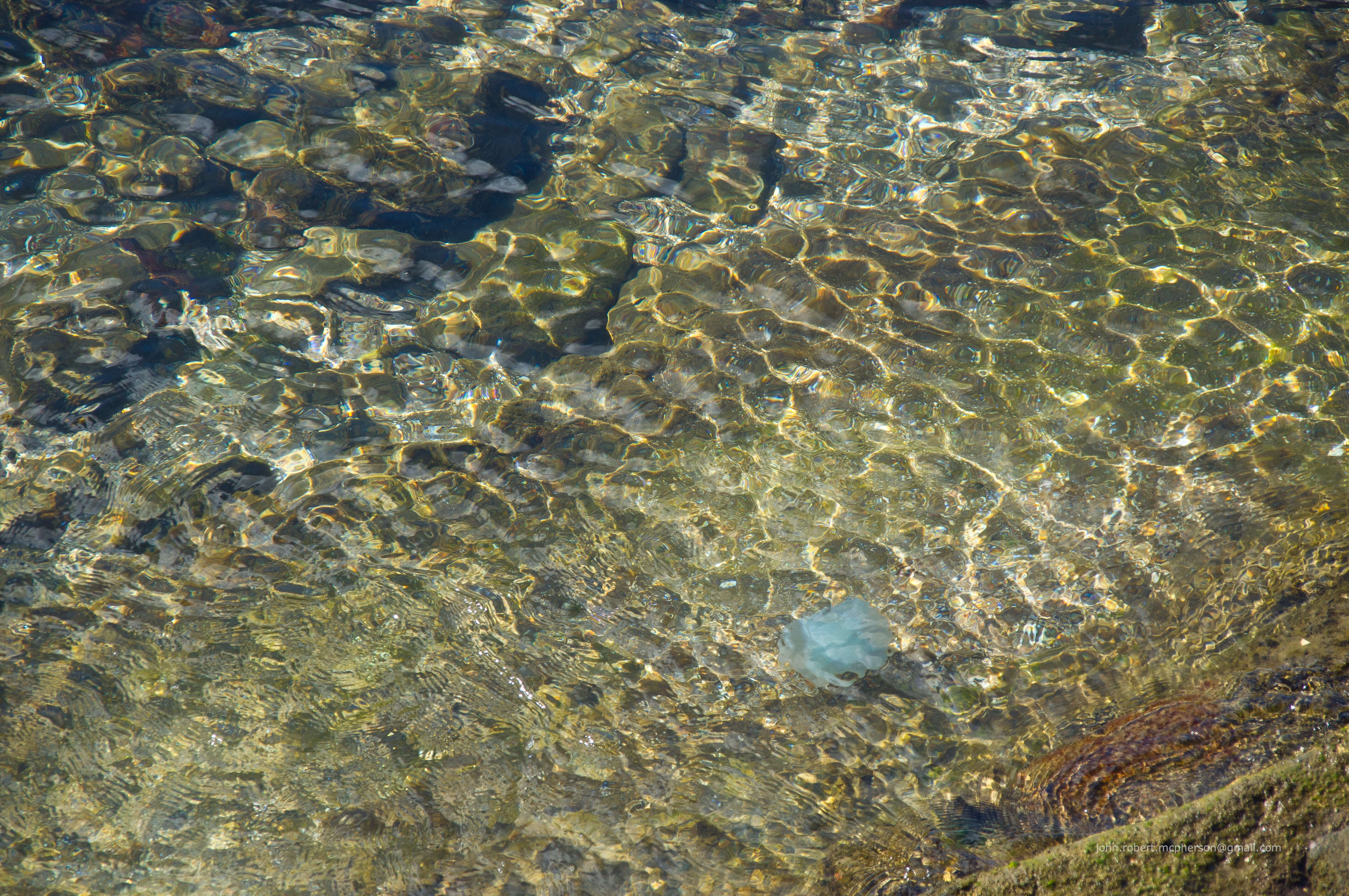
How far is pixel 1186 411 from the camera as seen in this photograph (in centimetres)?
396

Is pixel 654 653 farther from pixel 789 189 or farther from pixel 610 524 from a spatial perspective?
pixel 789 189

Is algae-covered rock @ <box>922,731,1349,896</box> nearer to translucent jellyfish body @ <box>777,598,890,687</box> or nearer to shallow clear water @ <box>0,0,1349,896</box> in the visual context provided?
shallow clear water @ <box>0,0,1349,896</box>

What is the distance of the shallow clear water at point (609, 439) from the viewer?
3438mm

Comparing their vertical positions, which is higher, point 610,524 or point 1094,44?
point 1094,44

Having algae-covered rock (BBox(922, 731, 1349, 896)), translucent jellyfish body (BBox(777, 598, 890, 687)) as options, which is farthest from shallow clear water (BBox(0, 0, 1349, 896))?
algae-covered rock (BBox(922, 731, 1349, 896))

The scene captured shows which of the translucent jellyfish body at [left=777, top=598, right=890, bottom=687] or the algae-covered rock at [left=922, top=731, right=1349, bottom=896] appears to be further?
the translucent jellyfish body at [left=777, top=598, right=890, bottom=687]

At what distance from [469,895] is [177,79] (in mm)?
6026

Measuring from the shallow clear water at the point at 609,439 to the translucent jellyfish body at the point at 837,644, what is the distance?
67mm

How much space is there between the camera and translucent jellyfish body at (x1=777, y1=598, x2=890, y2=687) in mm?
3496

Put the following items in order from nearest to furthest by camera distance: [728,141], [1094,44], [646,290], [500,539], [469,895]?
[469,895] → [500,539] → [646,290] → [728,141] → [1094,44]

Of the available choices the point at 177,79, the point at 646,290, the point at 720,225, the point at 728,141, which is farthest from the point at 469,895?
the point at 177,79

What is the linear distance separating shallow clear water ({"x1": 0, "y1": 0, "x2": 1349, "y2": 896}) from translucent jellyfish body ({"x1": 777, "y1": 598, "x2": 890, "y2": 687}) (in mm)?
67

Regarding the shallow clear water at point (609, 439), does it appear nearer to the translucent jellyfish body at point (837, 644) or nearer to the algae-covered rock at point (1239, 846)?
the translucent jellyfish body at point (837, 644)

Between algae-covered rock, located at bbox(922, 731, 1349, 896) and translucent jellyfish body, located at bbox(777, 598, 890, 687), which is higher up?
algae-covered rock, located at bbox(922, 731, 1349, 896)
